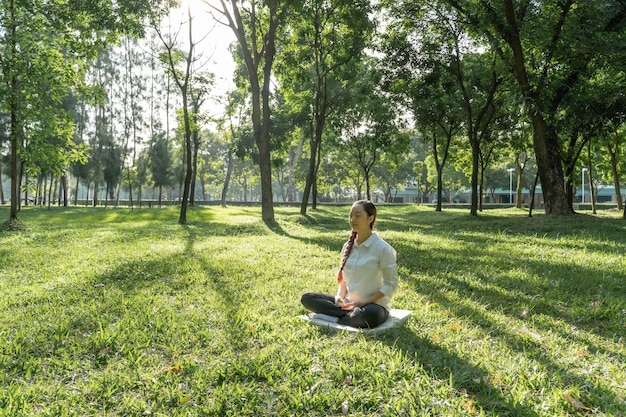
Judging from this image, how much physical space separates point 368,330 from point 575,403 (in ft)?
6.14

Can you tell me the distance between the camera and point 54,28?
48.6 feet

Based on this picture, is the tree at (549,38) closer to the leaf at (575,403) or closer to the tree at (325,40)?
the tree at (325,40)

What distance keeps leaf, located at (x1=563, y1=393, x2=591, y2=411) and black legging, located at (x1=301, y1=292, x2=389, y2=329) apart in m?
1.78

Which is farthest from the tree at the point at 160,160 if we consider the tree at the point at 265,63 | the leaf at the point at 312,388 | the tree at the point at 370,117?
the leaf at the point at 312,388

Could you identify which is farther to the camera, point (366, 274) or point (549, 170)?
point (549, 170)

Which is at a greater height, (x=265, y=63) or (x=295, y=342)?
(x=265, y=63)

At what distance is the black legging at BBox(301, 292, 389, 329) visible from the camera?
435 cm

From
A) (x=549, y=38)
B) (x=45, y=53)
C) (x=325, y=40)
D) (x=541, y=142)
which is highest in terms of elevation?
(x=325, y=40)

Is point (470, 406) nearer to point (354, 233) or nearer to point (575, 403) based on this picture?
point (575, 403)

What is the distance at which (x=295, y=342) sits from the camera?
4.17 m

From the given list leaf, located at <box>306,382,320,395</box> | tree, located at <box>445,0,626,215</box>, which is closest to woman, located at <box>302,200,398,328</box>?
leaf, located at <box>306,382,320,395</box>

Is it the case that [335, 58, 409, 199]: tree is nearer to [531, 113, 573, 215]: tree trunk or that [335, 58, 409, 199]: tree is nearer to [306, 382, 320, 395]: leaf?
[531, 113, 573, 215]: tree trunk

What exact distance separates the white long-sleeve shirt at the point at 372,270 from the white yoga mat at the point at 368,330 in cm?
18

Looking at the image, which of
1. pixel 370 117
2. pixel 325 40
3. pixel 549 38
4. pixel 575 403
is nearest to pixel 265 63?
pixel 325 40
